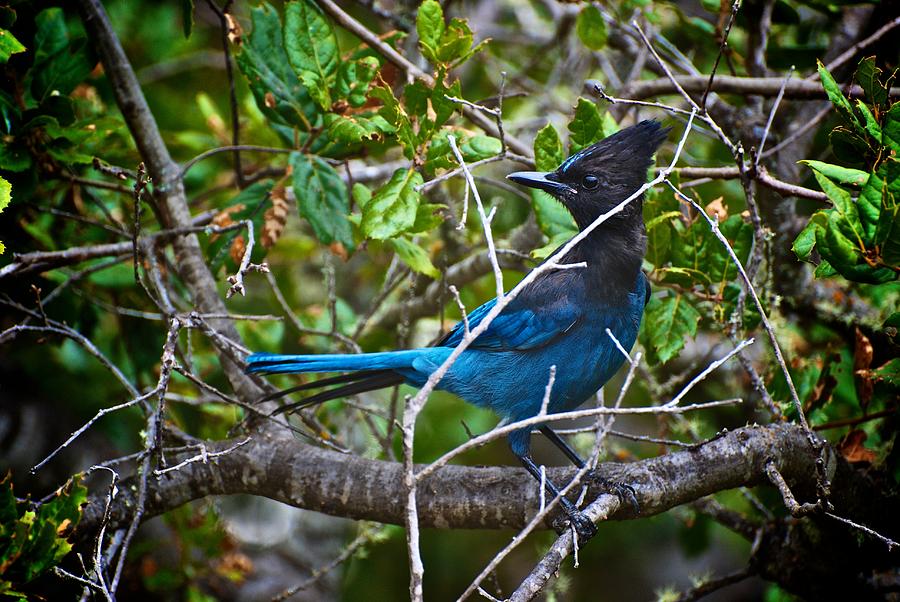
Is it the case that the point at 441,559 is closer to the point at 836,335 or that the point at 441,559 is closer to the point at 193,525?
the point at 193,525

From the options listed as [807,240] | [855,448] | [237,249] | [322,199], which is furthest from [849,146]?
[237,249]

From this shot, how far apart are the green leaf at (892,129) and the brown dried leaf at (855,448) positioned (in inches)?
47.4

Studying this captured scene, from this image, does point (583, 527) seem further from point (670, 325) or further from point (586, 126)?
point (586, 126)

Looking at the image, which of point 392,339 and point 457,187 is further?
point 457,187

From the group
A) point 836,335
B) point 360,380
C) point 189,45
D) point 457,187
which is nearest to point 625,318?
point 360,380

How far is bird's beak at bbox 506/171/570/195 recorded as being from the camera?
321 centimetres

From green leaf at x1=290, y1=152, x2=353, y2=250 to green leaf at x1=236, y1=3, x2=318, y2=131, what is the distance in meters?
0.18

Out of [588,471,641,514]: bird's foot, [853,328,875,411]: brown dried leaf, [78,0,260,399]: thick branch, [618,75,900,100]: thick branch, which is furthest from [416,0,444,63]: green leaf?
Result: [853,328,875,411]: brown dried leaf

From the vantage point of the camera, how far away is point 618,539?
218 inches

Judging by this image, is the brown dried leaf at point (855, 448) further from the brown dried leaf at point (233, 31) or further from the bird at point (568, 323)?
the brown dried leaf at point (233, 31)

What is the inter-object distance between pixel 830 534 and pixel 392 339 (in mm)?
2522

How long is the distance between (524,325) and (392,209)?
0.77 m

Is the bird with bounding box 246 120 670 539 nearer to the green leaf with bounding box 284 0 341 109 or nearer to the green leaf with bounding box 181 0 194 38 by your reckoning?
the green leaf with bounding box 284 0 341 109

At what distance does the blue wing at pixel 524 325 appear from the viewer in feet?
10.8
